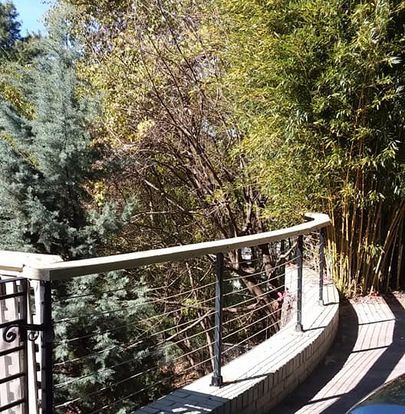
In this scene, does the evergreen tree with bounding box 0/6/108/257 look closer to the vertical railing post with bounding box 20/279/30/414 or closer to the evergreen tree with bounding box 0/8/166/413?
the evergreen tree with bounding box 0/8/166/413

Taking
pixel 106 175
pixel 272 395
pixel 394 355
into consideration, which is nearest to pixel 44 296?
pixel 272 395

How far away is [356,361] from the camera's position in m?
3.83

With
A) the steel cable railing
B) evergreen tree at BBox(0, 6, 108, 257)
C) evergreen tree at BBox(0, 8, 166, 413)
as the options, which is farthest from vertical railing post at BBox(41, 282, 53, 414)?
evergreen tree at BBox(0, 6, 108, 257)

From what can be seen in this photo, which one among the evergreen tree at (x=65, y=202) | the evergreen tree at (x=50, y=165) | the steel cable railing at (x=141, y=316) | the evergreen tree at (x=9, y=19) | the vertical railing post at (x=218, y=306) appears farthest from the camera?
the evergreen tree at (x=9, y=19)

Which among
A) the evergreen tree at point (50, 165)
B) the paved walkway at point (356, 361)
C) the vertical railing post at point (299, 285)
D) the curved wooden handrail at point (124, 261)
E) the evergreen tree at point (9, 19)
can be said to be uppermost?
the evergreen tree at point (9, 19)

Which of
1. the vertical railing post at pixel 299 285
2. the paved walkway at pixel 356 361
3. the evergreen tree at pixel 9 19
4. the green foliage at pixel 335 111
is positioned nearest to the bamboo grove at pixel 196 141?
the green foliage at pixel 335 111

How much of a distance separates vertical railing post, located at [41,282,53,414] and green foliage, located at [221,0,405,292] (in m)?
3.35

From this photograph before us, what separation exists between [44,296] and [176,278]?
298 inches

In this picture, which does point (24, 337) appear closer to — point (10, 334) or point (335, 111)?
point (10, 334)

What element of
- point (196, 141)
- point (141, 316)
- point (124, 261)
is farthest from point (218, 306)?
point (196, 141)

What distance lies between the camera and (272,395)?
3.03 m

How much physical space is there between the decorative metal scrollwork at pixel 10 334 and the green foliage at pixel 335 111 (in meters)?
3.43

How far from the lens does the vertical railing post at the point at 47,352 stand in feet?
6.04

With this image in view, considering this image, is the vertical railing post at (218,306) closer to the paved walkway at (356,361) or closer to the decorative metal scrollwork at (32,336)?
the paved walkway at (356,361)
